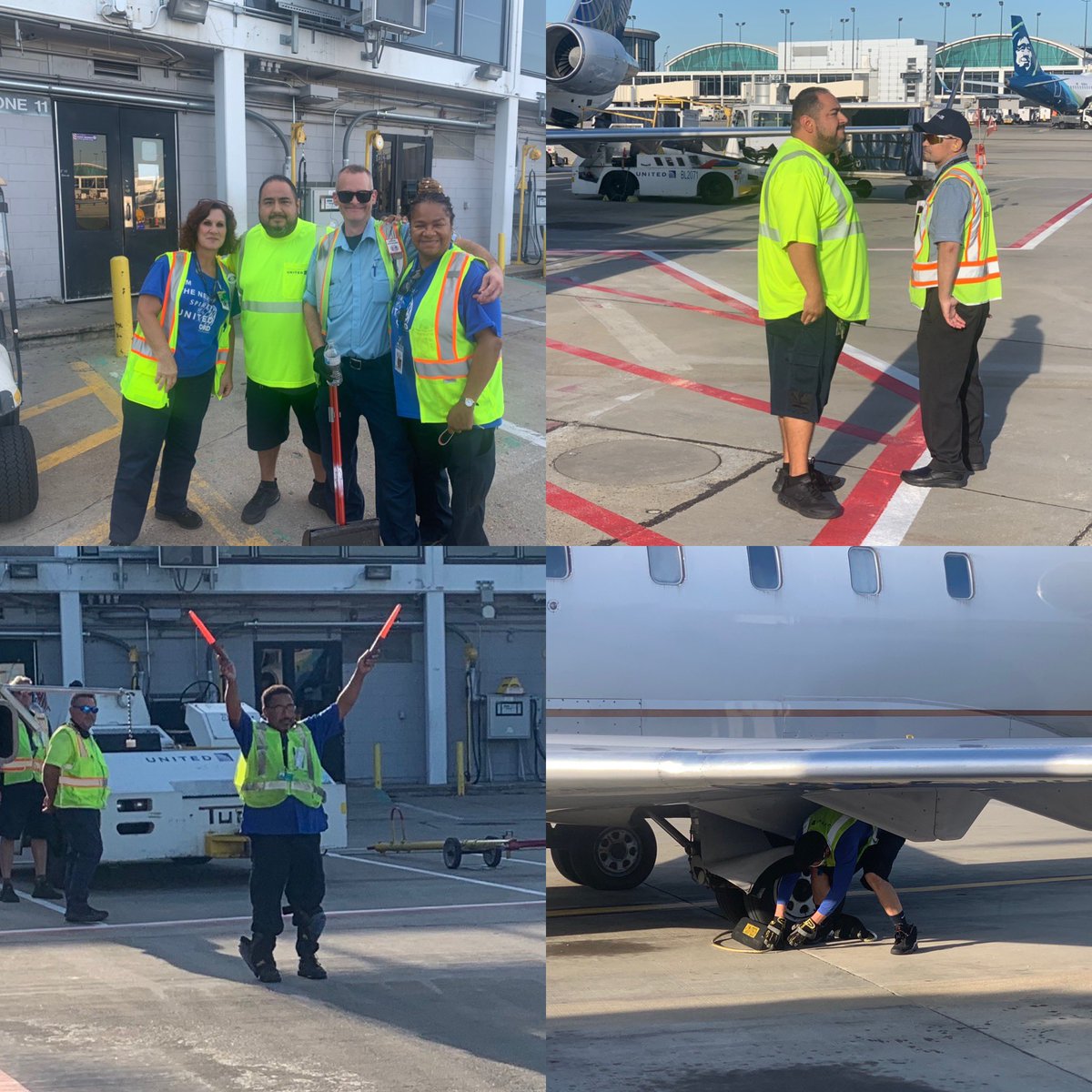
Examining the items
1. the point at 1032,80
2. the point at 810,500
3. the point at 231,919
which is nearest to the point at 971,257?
the point at 810,500

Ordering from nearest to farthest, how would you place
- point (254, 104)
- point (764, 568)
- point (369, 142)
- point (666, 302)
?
point (764, 568) → point (369, 142) → point (254, 104) → point (666, 302)

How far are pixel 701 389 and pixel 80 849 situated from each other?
4828mm

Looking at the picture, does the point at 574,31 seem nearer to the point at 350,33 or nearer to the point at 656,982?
the point at 350,33

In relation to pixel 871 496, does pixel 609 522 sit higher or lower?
lower

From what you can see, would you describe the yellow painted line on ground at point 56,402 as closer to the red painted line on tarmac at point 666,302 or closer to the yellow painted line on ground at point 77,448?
the yellow painted line on ground at point 77,448

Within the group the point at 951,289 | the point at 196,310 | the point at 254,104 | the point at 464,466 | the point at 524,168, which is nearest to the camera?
the point at 464,466

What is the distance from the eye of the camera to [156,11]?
918 centimetres

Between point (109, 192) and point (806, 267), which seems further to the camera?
point (109, 192)

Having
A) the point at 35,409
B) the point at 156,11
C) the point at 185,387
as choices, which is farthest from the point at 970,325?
the point at 156,11

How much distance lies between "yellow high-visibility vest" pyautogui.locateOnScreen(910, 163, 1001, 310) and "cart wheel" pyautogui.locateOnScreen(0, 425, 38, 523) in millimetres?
4501

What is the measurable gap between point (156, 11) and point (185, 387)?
5.00 metres

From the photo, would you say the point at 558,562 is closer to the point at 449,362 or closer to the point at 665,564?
the point at 665,564

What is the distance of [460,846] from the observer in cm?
598

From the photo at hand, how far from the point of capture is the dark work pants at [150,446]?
220 inches
